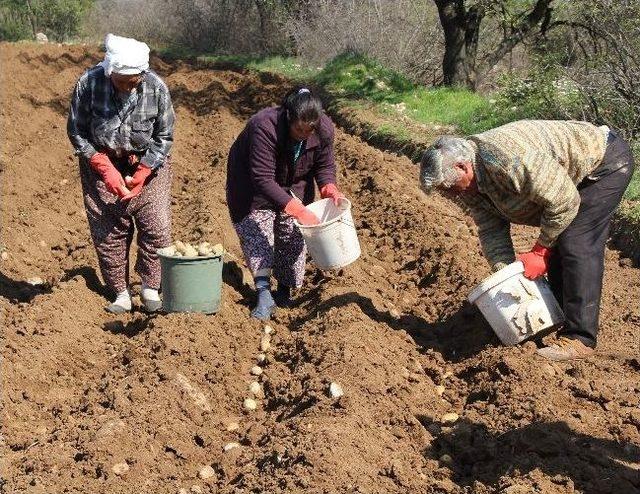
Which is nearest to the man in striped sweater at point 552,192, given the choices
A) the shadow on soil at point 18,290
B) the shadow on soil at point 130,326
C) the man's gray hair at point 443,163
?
the man's gray hair at point 443,163

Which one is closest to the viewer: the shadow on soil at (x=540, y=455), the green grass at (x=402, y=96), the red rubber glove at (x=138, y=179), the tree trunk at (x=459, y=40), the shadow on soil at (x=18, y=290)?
the shadow on soil at (x=540, y=455)

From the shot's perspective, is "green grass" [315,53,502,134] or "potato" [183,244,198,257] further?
"green grass" [315,53,502,134]

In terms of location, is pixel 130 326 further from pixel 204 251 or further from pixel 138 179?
pixel 138 179

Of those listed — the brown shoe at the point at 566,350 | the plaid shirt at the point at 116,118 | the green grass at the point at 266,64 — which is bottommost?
the green grass at the point at 266,64

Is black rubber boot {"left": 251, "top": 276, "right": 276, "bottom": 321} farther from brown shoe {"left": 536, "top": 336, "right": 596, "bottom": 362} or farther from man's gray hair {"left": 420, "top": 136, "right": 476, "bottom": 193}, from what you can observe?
brown shoe {"left": 536, "top": 336, "right": 596, "bottom": 362}

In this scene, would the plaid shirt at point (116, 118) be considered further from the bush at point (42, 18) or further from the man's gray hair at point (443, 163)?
the bush at point (42, 18)

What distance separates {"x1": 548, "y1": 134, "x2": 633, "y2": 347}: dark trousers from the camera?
4395mm

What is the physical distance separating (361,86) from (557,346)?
831 centimetres

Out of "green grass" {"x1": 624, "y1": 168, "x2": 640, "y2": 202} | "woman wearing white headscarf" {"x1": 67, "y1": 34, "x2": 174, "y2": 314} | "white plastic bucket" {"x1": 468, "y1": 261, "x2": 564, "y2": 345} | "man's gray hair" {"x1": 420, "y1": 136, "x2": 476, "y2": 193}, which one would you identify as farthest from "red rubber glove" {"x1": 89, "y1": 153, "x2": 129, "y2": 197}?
"green grass" {"x1": 624, "y1": 168, "x2": 640, "y2": 202}

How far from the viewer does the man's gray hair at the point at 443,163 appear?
400 centimetres

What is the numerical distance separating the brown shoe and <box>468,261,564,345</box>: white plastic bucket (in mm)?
106

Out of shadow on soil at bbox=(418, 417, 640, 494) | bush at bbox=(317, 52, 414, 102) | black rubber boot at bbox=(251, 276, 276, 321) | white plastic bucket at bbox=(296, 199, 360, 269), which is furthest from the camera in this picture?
bush at bbox=(317, 52, 414, 102)

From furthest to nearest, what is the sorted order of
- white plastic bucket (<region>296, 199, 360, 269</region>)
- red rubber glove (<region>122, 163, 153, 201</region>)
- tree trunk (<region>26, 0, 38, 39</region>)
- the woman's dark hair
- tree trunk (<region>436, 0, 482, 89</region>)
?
1. tree trunk (<region>26, 0, 38, 39</region>)
2. tree trunk (<region>436, 0, 482, 89</region>)
3. red rubber glove (<region>122, 163, 153, 201</region>)
4. white plastic bucket (<region>296, 199, 360, 269</region>)
5. the woman's dark hair

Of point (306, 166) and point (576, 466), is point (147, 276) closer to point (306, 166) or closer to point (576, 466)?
point (306, 166)
